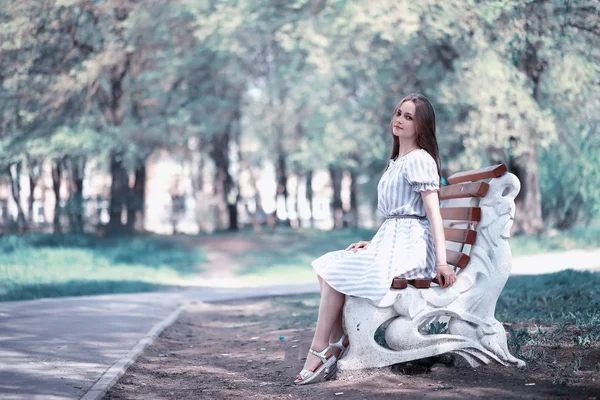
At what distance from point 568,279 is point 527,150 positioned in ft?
34.8

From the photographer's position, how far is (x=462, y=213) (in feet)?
21.2

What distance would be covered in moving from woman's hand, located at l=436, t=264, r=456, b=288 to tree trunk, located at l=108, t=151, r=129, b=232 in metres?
22.7

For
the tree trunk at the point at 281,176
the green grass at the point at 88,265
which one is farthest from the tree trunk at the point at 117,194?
the tree trunk at the point at 281,176

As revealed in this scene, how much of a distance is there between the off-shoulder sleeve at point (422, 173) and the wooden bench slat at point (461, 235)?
44cm

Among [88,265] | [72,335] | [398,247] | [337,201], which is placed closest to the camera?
[398,247]

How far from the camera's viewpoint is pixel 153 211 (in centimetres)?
7462

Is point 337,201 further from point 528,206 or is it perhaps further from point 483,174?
point 483,174

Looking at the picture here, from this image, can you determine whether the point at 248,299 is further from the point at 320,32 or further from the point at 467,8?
the point at 320,32

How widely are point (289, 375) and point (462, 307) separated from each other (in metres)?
1.78

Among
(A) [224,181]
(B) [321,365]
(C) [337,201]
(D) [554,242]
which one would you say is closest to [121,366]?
(B) [321,365]

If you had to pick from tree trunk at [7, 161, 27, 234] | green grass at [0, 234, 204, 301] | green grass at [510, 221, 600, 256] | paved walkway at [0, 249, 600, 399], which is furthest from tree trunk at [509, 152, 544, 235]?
tree trunk at [7, 161, 27, 234]

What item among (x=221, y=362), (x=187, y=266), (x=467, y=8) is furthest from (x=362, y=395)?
(x=187, y=266)

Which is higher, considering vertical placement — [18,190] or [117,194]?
[18,190]

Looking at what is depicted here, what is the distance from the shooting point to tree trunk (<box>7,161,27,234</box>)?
24.3 meters
